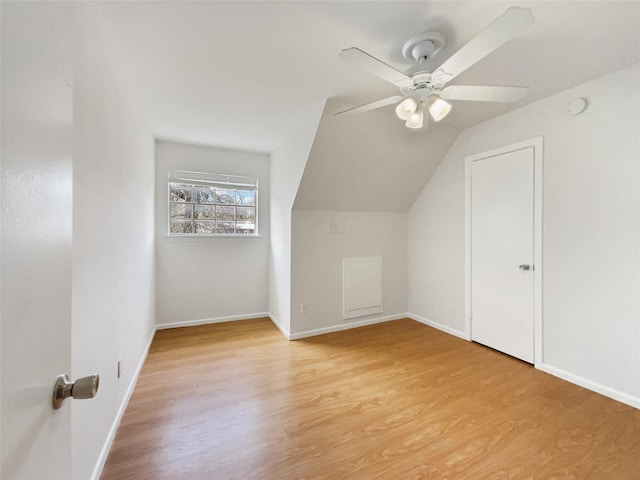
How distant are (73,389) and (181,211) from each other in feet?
10.7

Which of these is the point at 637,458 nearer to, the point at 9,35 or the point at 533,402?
the point at 533,402

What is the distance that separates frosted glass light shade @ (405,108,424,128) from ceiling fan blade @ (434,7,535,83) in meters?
0.31

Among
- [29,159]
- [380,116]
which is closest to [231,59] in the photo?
[380,116]

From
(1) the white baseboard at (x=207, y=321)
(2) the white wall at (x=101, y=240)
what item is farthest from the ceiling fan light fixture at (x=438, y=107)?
(1) the white baseboard at (x=207, y=321)

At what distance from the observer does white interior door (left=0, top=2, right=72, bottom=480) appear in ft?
1.35

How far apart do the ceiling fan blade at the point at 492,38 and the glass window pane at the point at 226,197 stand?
9.70ft

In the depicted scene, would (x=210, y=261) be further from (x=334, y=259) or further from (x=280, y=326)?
(x=334, y=259)

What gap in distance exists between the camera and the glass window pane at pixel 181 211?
3459mm

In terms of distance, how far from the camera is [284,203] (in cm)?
334

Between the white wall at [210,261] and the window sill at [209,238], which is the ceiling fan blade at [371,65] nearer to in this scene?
the white wall at [210,261]

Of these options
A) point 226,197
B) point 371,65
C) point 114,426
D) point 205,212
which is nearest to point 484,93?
point 371,65

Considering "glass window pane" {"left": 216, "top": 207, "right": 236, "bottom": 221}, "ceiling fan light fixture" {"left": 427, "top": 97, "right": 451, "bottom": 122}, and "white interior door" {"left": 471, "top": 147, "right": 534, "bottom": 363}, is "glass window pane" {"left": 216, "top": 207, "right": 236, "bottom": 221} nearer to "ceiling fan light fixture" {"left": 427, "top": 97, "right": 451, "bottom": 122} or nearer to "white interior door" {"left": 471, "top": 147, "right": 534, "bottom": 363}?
"ceiling fan light fixture" {"left": 427, "top": 97, "right": 451, "bottom": 122}

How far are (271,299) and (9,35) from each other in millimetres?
3628

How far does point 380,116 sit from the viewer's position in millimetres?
2697
